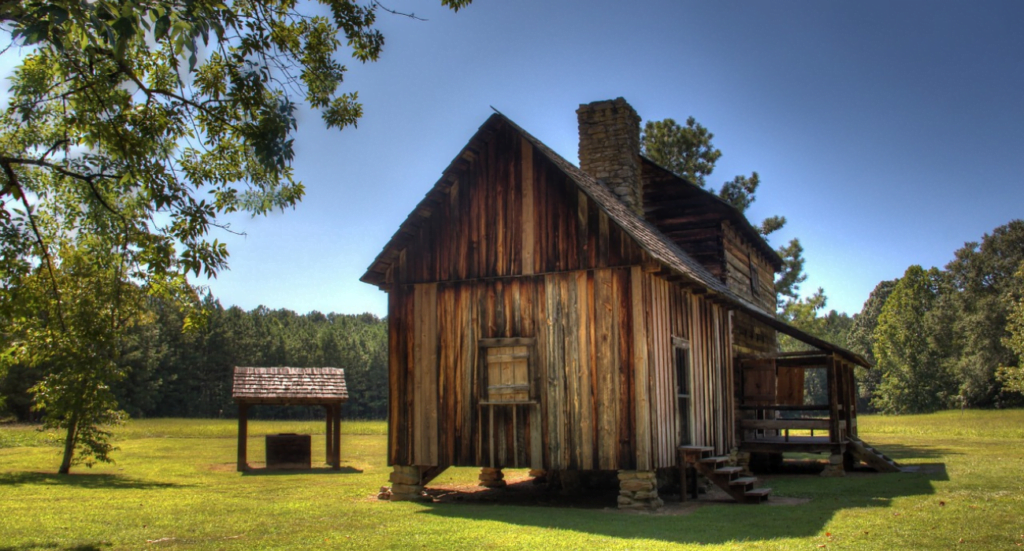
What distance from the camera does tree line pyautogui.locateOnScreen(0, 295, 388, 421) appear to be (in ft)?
245

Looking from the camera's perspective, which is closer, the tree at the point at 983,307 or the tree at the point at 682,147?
the tree at the point at 682,147

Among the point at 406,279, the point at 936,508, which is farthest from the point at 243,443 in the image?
the point at 936,508

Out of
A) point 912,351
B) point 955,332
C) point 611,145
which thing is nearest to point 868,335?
point 912,351

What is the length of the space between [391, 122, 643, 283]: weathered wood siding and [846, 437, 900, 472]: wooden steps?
1056 cm

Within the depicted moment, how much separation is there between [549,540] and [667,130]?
30.6 meters

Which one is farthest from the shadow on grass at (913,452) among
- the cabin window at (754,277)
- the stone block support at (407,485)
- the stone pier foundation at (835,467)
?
the stone block support at (407,485)

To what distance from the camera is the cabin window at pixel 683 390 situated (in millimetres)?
16328

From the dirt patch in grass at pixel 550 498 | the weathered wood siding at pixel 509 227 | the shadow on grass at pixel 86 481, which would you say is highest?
the weathered wood siding at pixel 509 227

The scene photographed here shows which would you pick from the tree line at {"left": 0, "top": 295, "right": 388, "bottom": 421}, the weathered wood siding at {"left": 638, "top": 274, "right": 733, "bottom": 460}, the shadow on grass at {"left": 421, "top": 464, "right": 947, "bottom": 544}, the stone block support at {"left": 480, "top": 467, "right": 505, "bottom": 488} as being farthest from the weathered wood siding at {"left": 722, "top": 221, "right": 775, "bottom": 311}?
the tree line at {"left": 0, "top": 295, "right": 388, "bottom": 421}

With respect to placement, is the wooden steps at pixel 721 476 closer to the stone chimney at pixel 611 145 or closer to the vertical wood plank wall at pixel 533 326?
the vertical wood plank wall at pixel 533 326

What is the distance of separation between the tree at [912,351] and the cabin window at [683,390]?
6228 cm

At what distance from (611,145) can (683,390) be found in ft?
25.5

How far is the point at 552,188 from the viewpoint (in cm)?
1576

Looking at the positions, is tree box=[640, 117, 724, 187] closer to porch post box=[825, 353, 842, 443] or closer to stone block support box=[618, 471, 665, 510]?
porch post box=[825, 353, 842, 443]
